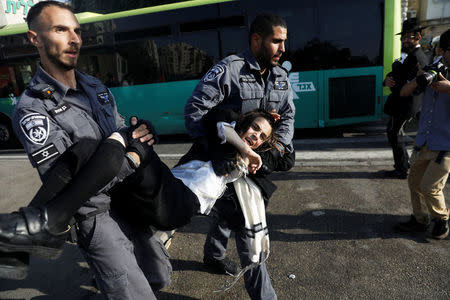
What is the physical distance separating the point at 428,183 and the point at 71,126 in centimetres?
304

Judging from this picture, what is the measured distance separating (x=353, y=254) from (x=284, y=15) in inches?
228

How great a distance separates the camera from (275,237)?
10.6ft

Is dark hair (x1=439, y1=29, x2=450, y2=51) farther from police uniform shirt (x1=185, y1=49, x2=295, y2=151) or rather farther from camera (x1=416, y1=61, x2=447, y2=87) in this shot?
police uniform shirt (x1=185, y1=49, x2=295, y2=151)

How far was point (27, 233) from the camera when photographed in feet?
3.89

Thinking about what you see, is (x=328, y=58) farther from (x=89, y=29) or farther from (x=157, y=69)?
(x=89, y=29)

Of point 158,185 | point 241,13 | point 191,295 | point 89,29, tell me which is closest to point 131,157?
point 158,185

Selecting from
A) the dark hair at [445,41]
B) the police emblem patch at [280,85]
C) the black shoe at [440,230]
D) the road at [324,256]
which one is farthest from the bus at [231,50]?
the police emblem patch at [280,85]

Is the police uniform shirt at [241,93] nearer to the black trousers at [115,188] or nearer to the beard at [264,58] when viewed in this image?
the beard at [264,58]

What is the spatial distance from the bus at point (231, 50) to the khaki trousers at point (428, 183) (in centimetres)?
434

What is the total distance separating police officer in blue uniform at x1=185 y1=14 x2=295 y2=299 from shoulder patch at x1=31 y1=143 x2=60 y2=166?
39.2 inches

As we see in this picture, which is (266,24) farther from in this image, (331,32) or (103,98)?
(331,32)

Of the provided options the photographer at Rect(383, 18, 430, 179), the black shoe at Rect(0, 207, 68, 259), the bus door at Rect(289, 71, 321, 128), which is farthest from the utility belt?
the bus door at Rect(289, 71, 321, 128)

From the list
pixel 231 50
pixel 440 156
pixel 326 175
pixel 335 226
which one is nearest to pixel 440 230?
pixel 440 156

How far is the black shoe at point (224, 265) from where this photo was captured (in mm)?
2695
